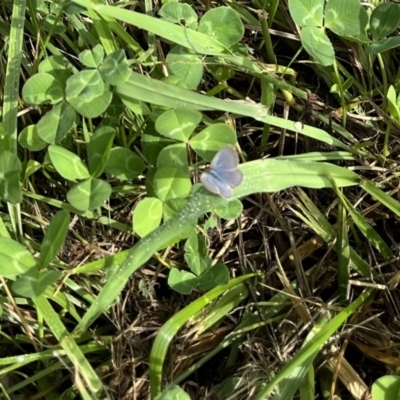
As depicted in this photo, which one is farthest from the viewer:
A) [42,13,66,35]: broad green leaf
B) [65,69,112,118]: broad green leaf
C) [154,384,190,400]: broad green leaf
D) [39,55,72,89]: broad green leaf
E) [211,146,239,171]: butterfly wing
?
[42,13,66,35]: broad green leaf

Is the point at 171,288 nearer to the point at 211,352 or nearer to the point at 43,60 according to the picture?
the point at 211,352

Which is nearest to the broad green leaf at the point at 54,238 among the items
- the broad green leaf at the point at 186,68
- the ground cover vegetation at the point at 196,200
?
the ground cover vegetation at the point at 196,200

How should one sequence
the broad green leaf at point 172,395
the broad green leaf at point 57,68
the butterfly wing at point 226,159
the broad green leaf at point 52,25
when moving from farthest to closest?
the broad green leaf at point 52,25, the broad green leaf at point 57,68, the broad green leaf at point 172,395, the butterfly wing at point 226,159

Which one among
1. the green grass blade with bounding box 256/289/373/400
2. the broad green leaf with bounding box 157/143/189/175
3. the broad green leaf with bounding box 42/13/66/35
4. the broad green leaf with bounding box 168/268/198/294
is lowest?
the green grass blade with bounding box 256/289/373/400

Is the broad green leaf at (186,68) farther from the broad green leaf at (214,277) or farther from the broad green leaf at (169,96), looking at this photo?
the broad green leaf at (214,277)

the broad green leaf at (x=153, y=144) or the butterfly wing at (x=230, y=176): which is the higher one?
the butterfly wing at (x=230, y=176)

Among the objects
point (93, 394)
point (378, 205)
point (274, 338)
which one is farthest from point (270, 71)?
point (93, 394)

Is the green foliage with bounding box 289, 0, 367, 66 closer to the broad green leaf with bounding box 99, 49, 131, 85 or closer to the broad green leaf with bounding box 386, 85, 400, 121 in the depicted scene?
the broad green leaf with bounding box 386, 85, 400, 121

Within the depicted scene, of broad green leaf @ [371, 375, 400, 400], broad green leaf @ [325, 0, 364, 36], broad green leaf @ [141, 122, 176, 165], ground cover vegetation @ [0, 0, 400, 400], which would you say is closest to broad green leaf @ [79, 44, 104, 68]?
ground cover vegetation @ [0, 0, 400, 400]

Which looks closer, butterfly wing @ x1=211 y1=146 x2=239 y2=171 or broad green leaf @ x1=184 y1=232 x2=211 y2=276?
butterfly wing @ x1=211 y1=146 x2=239 y2=171
